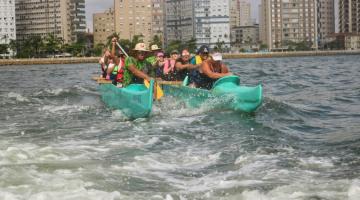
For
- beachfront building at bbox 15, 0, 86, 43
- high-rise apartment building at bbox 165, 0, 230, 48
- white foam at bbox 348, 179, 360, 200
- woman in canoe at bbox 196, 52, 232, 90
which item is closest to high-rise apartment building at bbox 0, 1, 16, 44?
beachfront building at bbox 15, 0, 86, 43

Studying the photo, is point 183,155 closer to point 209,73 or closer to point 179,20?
point 209,73

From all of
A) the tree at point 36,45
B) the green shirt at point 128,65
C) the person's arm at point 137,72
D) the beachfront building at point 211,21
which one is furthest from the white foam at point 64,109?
the beachfront building at point 211,21

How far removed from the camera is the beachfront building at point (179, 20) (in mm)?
169125

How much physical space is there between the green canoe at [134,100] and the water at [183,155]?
0.76ft

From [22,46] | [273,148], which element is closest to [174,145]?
[273,148]

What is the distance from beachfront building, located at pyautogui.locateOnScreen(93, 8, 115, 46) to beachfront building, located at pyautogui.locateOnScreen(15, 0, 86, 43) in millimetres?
5131

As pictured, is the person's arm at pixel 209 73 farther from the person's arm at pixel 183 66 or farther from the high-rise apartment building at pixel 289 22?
the high-rise apartment building at pixel 289 22

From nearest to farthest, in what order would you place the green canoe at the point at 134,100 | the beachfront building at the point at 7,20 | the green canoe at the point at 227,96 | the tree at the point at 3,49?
1. the green canoe at the point at 134,100
2. the green canoe at the point at 227,96
3. the tree at the point at 3,49
4. the beachfront building at the point at 7,20

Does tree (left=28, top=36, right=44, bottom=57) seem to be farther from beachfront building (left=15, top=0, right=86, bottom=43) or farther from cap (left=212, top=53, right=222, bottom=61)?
cap (left=212, top=53, right=222, bottom=61)

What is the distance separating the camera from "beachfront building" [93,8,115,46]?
16650 cm

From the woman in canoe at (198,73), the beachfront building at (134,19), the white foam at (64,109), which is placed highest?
the beachfront building at (134,19)

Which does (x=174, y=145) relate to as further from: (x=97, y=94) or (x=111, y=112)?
(x=97, y=94)

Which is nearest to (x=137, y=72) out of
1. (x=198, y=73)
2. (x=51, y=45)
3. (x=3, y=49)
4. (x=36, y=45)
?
(x=198, y=73)

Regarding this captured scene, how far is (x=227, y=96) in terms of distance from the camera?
12367mm
